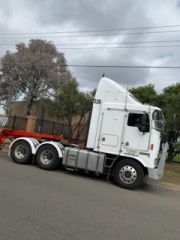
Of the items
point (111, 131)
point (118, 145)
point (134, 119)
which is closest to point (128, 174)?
point (118, 145)

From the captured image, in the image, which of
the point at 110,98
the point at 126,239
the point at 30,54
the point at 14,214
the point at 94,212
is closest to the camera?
the point at 126,239

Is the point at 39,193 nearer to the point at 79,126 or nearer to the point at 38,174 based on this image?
the point at 38,174

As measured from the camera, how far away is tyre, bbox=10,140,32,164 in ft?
42.9

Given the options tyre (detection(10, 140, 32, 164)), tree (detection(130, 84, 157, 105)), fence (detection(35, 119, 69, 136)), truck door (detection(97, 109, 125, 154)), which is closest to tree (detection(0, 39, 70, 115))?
tree (detection(130, 84, 157, 105))

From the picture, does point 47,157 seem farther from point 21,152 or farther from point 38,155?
point 21,152

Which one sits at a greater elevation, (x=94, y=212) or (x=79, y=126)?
(x=79, y=126)

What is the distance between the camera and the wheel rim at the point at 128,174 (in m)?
11.0

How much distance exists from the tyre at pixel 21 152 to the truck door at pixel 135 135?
4.04 m

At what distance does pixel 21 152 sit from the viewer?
13336 mm

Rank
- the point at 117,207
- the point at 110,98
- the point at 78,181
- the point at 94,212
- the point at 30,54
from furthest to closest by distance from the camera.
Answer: the point at 30,54
the point at 110,98
the point at 78,181
the point at 117,207
the point at 94,212

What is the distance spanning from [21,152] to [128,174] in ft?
15.4

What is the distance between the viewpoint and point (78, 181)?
10844 millimetres

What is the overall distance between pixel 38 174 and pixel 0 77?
3557cm

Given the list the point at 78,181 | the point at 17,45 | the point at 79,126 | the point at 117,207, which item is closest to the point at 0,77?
the point at 17,45
